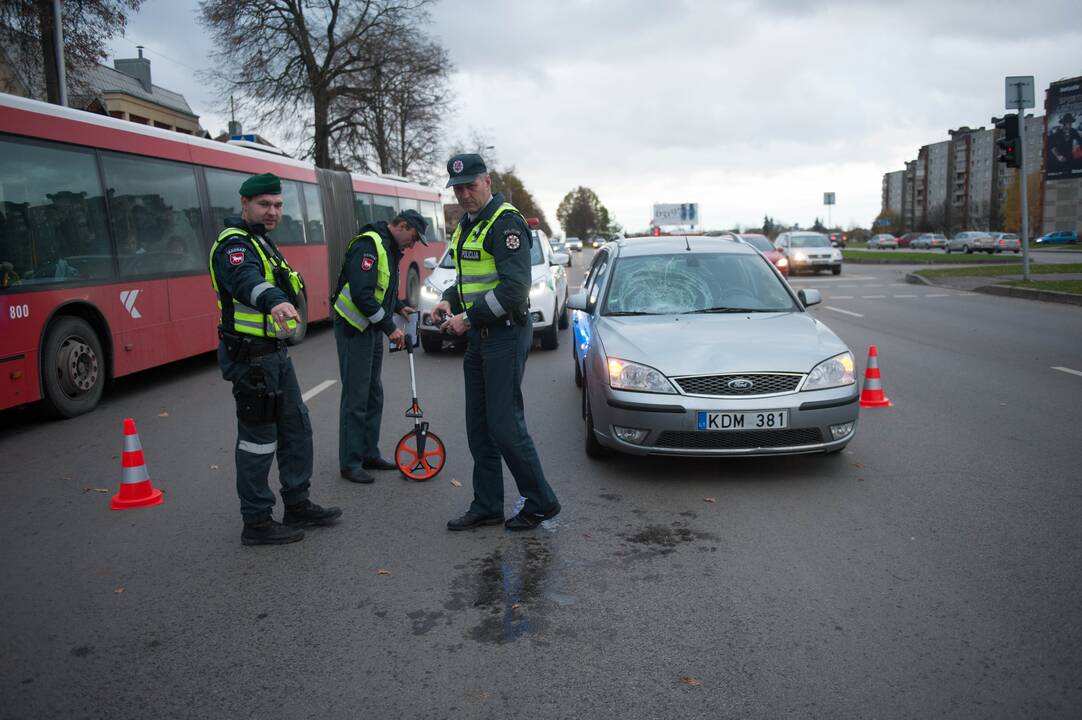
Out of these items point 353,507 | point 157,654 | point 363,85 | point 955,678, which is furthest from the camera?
point 363,85

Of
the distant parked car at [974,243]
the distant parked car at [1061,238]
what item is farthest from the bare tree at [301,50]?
the distant parked car at [1061,238]

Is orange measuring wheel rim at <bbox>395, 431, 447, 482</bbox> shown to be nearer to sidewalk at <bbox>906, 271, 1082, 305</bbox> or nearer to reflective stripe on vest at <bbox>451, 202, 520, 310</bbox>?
reflective stripe on vest at <bbox>451, 202, 520, 310</bbox>

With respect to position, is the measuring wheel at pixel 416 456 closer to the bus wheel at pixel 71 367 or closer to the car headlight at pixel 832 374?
the car headlight at pixel 832 374

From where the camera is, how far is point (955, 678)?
308 cm

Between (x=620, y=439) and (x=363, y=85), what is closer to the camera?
(x=620, y=439)

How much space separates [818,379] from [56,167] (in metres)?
7.20

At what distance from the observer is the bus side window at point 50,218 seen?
771cm

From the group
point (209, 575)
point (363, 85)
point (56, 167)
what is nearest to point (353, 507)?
point (209, 575)

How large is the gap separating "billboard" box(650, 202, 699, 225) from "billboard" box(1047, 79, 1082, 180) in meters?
19.9

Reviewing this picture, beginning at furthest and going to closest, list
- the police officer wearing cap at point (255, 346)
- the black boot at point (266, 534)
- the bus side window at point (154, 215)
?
the bus side window at point (154, 215) < the black boot at point (266, 534) < the police officer wearing cap at point (255, 346)

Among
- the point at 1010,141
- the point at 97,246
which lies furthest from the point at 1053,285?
the point at 97,246

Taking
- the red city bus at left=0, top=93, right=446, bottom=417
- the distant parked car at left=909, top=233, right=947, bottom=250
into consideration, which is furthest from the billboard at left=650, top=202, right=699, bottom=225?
the red city bus at left=0, top=93, right=446, bottom=417

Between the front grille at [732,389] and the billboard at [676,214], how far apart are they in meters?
51.5

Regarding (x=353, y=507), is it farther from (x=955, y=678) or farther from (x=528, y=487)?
(x=955, y=678)
